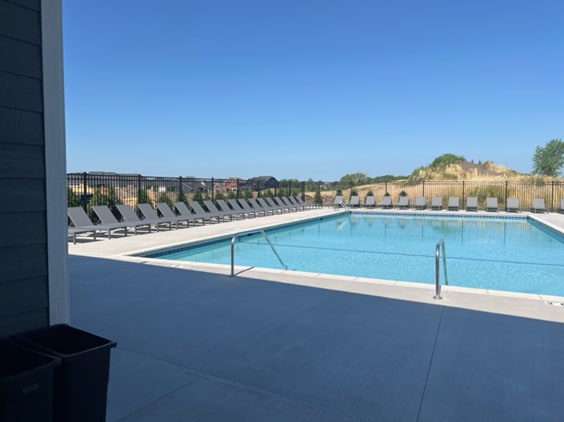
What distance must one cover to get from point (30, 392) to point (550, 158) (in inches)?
2269

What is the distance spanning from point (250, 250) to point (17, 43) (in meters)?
7.15

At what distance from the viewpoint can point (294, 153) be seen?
3206cm

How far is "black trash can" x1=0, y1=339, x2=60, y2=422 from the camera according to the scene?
4.34 feet

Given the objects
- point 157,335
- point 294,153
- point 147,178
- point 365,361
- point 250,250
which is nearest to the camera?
point 365,361

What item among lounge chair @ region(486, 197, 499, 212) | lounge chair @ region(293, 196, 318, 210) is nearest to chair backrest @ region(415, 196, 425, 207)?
lounge chair @ region(486, 197, 499, 212)

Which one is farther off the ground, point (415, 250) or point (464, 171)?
point (464, 171)

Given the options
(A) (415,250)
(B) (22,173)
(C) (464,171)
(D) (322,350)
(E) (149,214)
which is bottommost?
(A) (415,250)

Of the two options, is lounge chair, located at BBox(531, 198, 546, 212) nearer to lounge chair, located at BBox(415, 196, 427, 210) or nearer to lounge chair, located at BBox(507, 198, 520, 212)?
lounge chair, located at BBox(507, 198, 520, 212)

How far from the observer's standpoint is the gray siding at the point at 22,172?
5.74 ft

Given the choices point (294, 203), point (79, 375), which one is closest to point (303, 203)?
point (294, 203)

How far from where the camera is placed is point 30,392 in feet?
4.57

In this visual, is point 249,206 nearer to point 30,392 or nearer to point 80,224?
point 80,224

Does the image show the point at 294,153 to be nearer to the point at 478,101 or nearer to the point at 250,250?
the point at 478,101

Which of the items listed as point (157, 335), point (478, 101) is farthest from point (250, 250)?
point (478, 101)
